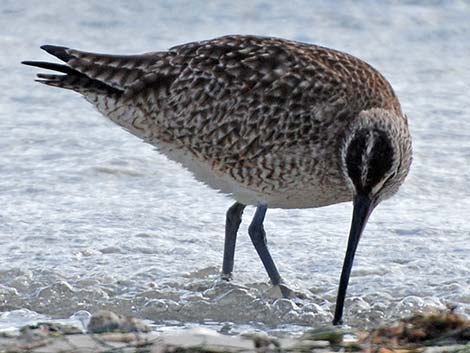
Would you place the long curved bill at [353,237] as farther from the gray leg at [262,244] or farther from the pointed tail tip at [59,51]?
the pointed tail tip at [59,51]

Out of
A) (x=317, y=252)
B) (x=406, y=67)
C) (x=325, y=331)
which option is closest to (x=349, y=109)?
(x=317, y=252)

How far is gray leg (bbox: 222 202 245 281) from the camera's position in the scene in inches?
363

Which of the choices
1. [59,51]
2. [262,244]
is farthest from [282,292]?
[59,51]

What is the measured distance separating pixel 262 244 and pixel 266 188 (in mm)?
485

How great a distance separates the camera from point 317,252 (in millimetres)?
9633

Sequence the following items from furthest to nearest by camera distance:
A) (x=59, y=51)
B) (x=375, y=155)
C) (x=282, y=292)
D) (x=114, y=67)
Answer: (x=59, y=51) < (x=114, y=67) < (x=282, y=292) < (x=375, y=155)

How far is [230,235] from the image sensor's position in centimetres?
934

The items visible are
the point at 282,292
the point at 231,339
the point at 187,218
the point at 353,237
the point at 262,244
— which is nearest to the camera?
the point at 231,339

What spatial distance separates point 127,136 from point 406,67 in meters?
3.31

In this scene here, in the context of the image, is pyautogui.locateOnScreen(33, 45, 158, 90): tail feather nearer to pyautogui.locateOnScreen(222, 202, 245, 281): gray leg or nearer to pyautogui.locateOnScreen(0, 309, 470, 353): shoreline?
pyautogui.locateOnScreen(222, 202, 245, 281): gray leg

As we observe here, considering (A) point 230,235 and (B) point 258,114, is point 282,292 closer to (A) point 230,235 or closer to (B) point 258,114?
(A) point 230,235

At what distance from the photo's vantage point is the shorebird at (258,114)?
870 centimetres

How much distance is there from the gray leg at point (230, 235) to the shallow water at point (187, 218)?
4.0 inches

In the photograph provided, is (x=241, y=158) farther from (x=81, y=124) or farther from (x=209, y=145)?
(x=81, y=124)
